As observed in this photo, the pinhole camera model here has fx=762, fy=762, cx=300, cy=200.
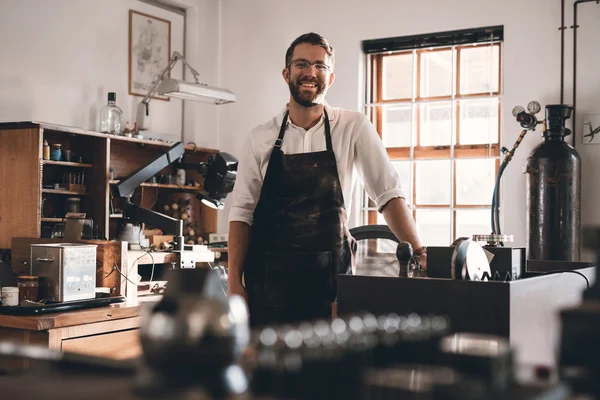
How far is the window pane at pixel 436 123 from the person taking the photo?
6.00 m

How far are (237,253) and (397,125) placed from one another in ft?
11.7

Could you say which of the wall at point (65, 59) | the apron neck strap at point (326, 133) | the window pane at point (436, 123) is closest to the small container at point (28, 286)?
the apron neck strap at point (326, 133)

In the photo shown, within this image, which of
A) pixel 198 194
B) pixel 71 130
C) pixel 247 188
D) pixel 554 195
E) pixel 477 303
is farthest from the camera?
pixel 71 130

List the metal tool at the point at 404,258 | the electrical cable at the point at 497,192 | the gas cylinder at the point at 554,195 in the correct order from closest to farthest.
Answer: the metal tool at the point at 404,258, the gas cylinder at the point at 554,195, the electrical cable at the point at 497,192

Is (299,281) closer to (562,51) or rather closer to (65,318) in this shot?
(65,318)

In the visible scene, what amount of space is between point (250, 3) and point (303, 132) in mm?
4180

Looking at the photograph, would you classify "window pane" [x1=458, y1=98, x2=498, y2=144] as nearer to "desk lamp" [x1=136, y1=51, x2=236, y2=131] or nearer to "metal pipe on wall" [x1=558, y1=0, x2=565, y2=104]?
"metal pipe on wall" [x1=558, y1=0, x2=565, y2=104]

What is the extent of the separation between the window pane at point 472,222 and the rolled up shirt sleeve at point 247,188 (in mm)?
3209

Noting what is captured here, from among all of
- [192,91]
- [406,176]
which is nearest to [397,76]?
[406,176]

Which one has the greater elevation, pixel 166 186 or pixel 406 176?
pixel 406 176

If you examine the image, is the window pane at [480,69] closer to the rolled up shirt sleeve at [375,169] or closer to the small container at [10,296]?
the rolled up shirt sleeve at [375,169]

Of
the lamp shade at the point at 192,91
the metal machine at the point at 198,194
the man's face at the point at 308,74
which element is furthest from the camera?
the lamp shade at the point at 192,91

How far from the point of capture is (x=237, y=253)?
9.61ft

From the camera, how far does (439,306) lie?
1631 millimetres
